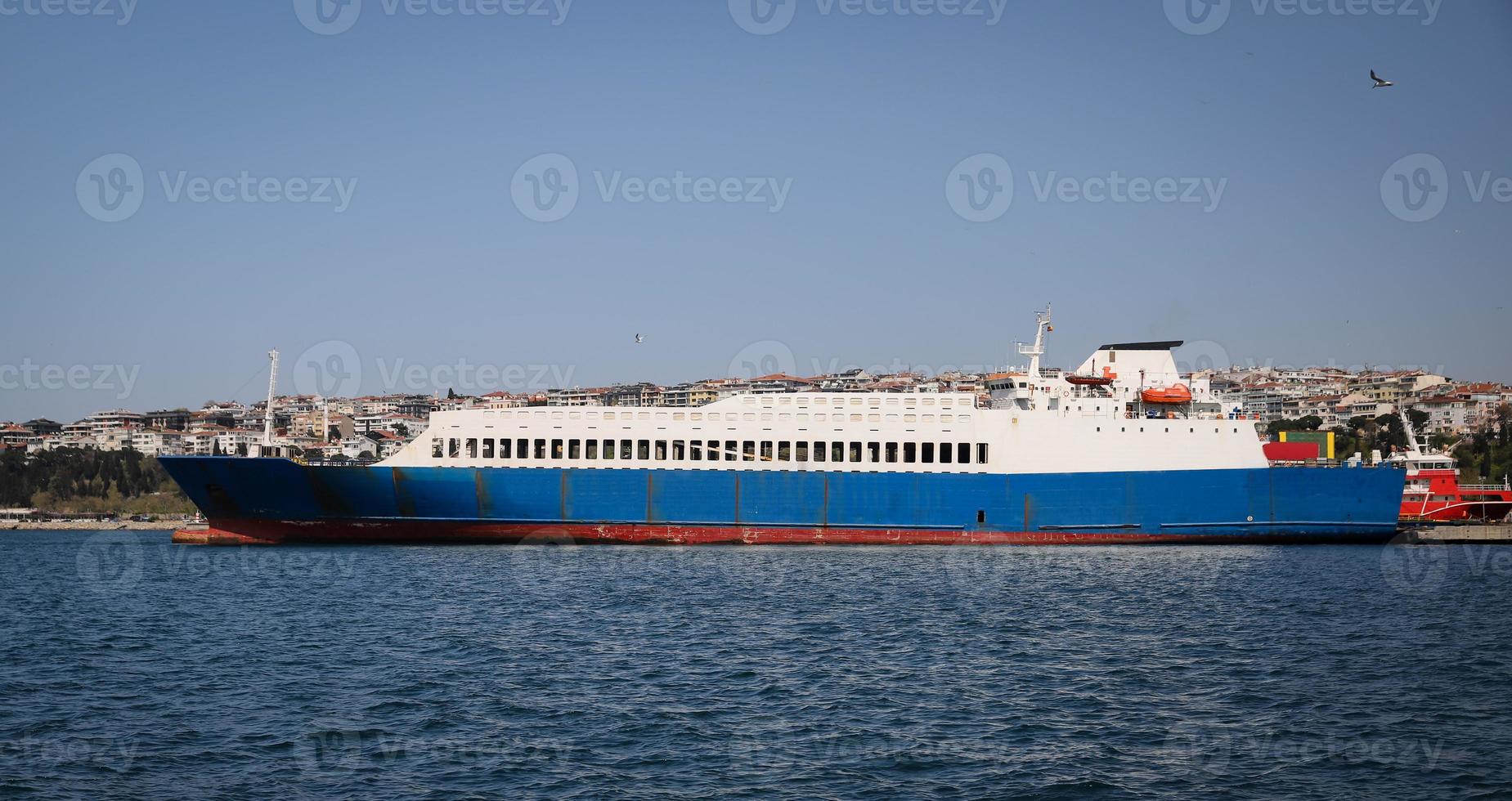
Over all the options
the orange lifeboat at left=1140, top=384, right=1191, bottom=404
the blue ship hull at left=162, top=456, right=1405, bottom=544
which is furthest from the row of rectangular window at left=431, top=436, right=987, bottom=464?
the orange lifeboat at left=1140, top=384, right=1191, bottom=404

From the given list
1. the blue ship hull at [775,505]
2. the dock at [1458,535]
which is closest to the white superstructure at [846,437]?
the blue ship hull at [775,505]

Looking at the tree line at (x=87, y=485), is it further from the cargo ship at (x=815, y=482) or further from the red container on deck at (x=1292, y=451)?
the red container on deck at (x=1292, y=451)

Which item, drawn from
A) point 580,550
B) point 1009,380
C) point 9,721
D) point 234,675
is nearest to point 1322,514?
point 1009,380

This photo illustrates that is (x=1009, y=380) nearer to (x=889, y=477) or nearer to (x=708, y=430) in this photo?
(x=889, y=477)

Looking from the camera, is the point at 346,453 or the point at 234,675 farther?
the point at 346,453

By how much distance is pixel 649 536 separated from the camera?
41656 mm

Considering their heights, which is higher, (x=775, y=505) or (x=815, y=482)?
(x=815, y=482)

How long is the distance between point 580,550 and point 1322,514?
25323 millimetres

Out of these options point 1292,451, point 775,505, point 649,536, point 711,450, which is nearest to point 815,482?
point 775,505

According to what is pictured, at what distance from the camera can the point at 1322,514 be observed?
43.5 metres

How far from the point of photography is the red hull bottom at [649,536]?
40719mm

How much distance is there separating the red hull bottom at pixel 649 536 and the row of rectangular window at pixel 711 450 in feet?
7.90

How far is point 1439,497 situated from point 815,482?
31579 millimetres

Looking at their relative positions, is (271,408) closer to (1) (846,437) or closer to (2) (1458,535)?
(1) (846,437)
